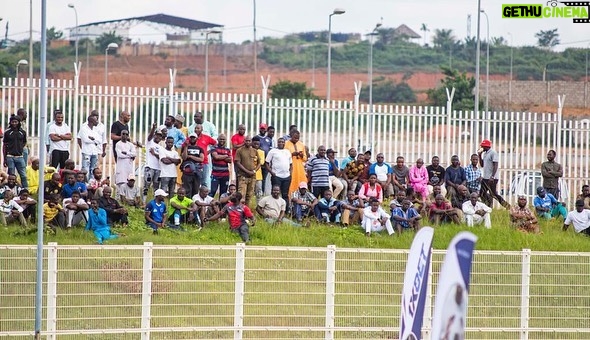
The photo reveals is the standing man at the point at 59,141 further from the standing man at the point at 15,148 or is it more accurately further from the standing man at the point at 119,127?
the standing man at the point at 119,127

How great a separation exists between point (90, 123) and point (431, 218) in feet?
21.3

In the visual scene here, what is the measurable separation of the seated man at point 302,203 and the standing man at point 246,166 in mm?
883

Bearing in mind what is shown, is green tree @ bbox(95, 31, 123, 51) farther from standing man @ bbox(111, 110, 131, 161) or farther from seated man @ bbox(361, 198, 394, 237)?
seated man @ bbox(361, 198, 394, 237)

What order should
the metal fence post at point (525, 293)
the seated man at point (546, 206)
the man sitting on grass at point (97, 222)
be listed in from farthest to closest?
the seated man at point (546, 206), the man sitting on grass at point (97, 222), the metal fence post at point (525, 293)

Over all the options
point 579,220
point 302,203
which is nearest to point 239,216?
point 302,203

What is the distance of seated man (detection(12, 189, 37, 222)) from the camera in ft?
70.9

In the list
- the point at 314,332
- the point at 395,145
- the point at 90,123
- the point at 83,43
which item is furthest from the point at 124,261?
the point at 83,43

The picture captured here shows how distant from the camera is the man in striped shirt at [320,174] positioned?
2392 cm

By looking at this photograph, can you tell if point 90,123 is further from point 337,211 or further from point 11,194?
point 337,211

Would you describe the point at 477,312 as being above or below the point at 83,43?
below

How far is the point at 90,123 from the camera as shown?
77.3 ft

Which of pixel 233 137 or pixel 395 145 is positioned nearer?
pixel 233 137

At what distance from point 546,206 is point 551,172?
0.76m

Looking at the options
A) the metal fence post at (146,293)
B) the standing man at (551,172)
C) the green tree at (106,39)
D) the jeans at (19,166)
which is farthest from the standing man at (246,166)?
the green tree at (106,39)
